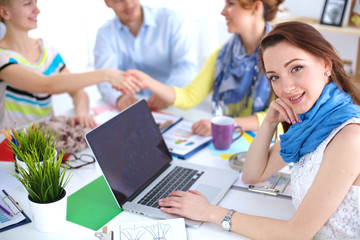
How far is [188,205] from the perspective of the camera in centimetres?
103

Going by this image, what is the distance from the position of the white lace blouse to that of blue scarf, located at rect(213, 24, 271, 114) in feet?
2.55

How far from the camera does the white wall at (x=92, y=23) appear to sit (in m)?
1.88

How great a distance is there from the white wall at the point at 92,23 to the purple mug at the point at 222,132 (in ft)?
2.62

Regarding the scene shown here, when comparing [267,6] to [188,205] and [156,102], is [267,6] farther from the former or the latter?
[188,205]

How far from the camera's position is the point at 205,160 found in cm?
137

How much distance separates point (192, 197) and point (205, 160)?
33 centimetres

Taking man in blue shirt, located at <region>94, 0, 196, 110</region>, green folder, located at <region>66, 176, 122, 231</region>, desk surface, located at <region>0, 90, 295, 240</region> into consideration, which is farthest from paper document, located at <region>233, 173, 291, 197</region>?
man in blue shirt, located at <region>94, 0, 196, 110</region>

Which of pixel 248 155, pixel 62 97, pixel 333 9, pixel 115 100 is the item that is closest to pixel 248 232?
pixel 248 155

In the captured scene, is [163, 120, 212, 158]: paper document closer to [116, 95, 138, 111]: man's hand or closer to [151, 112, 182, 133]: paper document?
[151, 112, 182, 133]: paper document

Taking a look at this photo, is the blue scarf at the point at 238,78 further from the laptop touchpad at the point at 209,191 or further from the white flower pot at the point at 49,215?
the white flower pot at the point at 49,215

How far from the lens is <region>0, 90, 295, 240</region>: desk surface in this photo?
3.20 ft

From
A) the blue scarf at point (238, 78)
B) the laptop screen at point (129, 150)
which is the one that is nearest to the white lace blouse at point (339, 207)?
the laptop screen at point (129, 150)

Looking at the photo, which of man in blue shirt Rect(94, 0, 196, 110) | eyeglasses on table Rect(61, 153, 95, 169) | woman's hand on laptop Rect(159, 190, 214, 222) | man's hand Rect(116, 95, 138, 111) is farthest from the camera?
man in blue shirt Rect(94, 0, 196, 110)

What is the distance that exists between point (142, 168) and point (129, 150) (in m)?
0.07
